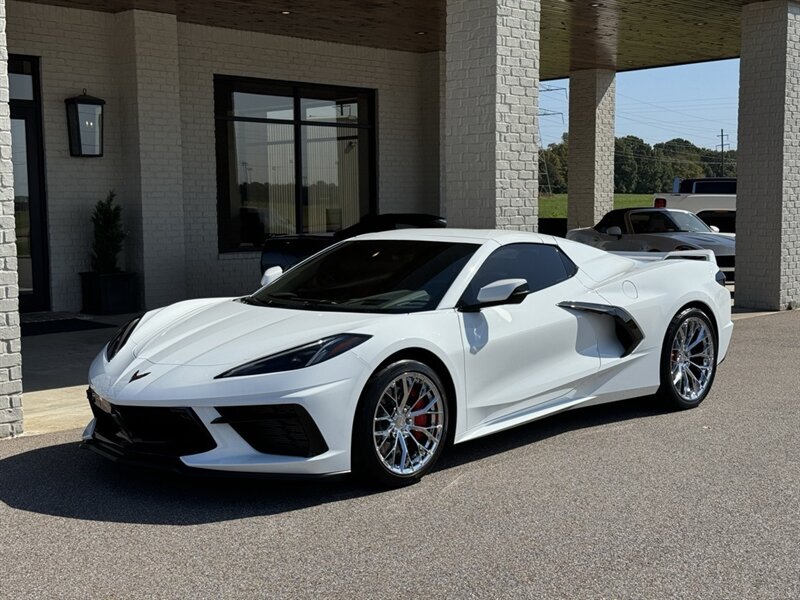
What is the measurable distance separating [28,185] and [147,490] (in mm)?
9110

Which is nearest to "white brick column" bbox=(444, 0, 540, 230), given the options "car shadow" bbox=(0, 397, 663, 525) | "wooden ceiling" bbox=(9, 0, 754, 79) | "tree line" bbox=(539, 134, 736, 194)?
"wooden ceiling" bbox=(9, 0, 754, 79)

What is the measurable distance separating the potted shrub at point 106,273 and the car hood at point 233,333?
24.8 feet

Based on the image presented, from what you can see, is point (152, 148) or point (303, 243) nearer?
point (303, 243)

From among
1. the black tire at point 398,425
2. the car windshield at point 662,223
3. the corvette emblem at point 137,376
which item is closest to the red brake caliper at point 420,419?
the black tire at point 398,425

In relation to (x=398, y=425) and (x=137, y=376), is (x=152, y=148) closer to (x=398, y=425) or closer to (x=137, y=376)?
(x=137, y=376)

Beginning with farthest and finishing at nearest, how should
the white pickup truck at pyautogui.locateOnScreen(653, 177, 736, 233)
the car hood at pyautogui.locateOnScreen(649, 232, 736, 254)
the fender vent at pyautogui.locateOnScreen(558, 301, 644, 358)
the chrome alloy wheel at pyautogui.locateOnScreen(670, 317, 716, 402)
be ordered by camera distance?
the white pickup truck at pyautogui.locateOnScreen(653, 177, 736, 233), the car hood at pyautogui.locateOnScreen(649, 232, 736, 254), the chrome alloy wheel at pyautogui.locateOnScreen(670, 317, 716, 402), the fender vent at pyautogui.locateOnScreen(558, 301, 644, 358)

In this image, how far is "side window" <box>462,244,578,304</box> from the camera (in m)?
6.12

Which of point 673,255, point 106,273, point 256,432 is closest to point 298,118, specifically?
point 106,273

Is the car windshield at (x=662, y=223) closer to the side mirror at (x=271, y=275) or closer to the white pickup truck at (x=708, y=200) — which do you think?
the white pickup truck at (x=708, y=200)

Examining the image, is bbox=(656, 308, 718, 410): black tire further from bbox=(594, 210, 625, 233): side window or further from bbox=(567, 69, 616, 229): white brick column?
bbox=(567, 69, 616, 229): white brick column

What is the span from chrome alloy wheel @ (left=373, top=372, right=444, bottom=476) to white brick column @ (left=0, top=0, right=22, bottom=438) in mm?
2781

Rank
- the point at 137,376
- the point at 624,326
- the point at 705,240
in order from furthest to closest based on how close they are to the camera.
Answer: the point at 705,240
the point at 624,326
the point at 137,376

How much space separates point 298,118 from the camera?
16438mm

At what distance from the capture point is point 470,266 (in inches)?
238
